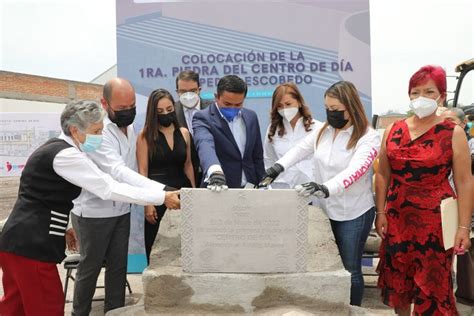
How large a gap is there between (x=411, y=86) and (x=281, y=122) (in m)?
1.22

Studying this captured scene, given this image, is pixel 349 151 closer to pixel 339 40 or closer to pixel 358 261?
pixel 358 261

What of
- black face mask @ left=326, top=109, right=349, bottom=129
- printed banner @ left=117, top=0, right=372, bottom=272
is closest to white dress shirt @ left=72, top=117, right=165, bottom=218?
black face mask @ left=326, top=109, right=349, bottom=129

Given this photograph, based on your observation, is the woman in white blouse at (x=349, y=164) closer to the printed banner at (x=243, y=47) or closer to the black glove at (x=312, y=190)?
the black glove at (x=312, y=190)

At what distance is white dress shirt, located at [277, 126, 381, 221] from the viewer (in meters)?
3.07

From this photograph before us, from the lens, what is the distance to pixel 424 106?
2846 mm

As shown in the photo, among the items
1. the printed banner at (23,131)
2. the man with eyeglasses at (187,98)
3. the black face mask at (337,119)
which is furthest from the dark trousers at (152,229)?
the printed banner at (23,131)

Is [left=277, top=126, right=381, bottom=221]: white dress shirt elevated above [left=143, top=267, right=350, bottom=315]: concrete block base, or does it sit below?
above

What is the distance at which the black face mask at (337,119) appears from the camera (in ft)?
10.4

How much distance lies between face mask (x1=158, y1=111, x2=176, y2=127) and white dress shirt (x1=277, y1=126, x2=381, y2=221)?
1156 mm

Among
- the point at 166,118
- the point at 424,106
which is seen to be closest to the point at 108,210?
the point at 166,118

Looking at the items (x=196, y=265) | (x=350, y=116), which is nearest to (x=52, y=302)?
(x=196, y=265)

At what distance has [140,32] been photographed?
19.0 feet

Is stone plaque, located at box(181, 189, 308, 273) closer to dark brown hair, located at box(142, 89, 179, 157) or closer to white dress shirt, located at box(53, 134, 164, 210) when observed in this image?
white dress shirt, located at box(53, 134, 164, 210)

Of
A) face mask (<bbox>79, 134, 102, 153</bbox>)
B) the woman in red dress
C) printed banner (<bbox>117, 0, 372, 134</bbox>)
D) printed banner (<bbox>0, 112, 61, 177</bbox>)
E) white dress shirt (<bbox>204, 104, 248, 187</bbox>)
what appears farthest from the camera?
printed banner (<bbox>0, 112, 61, 177</bbox>)
